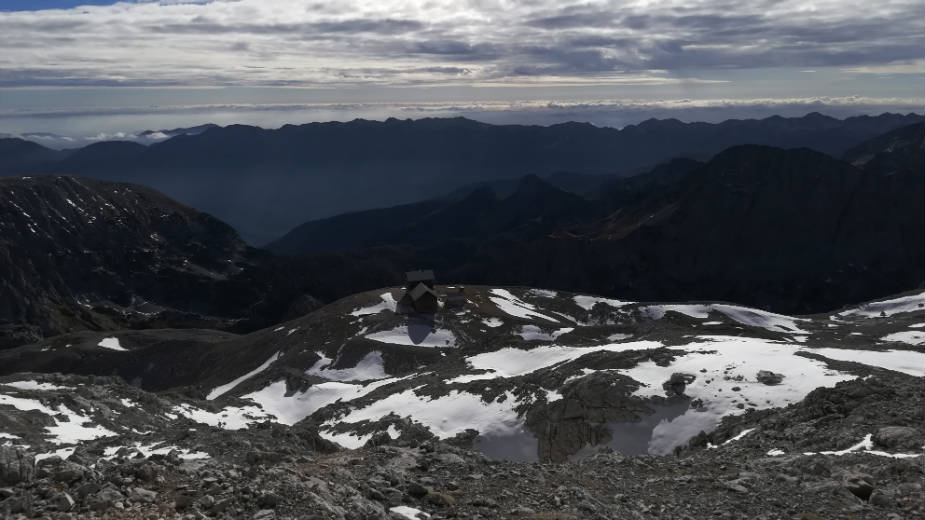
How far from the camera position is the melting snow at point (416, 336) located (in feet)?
233

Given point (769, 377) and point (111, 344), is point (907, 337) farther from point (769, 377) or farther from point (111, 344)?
point (111, 344)

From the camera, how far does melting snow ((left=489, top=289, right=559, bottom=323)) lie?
279ft

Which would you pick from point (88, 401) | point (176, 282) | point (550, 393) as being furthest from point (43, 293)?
point (550, 393)

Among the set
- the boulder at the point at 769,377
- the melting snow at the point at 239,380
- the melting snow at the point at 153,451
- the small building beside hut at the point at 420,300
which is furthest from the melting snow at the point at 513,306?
the melting snow at the point at 153,451

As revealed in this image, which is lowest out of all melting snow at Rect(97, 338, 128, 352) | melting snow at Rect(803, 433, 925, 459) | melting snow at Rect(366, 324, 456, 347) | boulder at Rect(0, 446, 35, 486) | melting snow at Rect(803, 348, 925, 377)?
melting snow at Rect(97, 338, 128, 352)

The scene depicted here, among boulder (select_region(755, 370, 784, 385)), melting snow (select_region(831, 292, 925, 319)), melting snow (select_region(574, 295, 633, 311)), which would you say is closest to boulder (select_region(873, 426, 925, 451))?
boulder (select_region(755, 370, 784, 385))

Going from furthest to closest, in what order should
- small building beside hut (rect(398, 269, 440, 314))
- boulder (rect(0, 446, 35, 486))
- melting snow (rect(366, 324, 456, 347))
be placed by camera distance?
small building beside hut (rect(398, 269, 440, 314))
melting snow (rect(366, 324, 456, 347))
boulder (rect(0, 446, 35, 486))

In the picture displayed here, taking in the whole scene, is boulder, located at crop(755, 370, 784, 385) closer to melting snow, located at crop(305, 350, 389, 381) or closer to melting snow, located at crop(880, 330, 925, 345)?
melting snow, located at crop(880, 330, 925, 345)

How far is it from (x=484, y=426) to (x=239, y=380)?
38870 millimetres

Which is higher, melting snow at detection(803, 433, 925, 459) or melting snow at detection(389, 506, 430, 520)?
melting snow at detection(389, 506, 430, 520)

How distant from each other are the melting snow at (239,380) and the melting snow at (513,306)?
27.1 m

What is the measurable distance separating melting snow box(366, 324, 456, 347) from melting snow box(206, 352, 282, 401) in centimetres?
982

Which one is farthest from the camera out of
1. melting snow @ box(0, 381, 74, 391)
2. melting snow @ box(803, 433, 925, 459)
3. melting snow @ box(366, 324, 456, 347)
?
melting snow @ box(366, 324, 456, 347)

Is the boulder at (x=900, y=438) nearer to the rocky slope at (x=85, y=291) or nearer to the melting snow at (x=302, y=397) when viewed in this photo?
the melting snow at (x=302, y=397)
